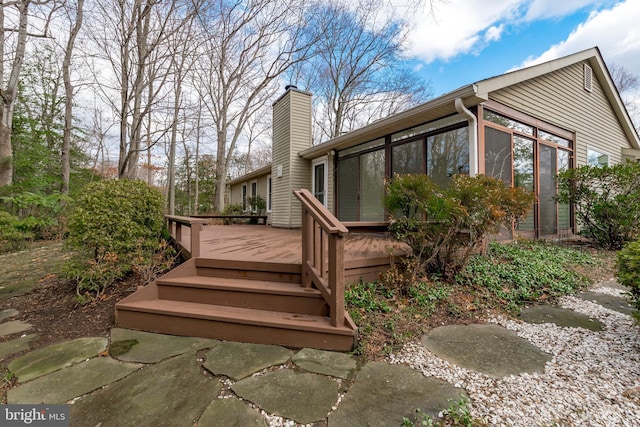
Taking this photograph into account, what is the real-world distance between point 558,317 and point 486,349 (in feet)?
3.92

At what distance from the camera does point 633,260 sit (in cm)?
214

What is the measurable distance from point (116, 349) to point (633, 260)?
412 centimetres

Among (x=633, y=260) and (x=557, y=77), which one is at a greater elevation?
(x=557, y=77)

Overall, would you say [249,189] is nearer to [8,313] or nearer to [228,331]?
[8,313]

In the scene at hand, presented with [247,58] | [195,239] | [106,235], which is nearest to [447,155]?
[195,239]

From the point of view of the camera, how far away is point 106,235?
309 centimetres

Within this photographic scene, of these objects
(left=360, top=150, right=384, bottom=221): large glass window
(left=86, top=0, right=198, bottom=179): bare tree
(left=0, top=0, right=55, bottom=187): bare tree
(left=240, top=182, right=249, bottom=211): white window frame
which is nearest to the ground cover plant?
(left=360, top=150, right=384, bottom=221): large glass window

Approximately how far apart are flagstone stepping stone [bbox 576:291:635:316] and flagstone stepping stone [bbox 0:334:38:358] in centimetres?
549

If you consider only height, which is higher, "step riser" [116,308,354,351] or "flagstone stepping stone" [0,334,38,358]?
A: "step riser" [116,308,354,351]

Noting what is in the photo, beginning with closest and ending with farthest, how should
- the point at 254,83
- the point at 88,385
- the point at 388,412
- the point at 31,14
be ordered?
the point at 388,412
the point at 88,385
the point at 31,14
the point at 254,83

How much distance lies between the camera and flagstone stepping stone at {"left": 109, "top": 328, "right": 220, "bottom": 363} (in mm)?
2119

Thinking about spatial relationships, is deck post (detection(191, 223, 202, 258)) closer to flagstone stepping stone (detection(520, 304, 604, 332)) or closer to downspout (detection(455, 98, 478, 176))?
flagstone stepping stone (detection(520, 304, 604, 332))

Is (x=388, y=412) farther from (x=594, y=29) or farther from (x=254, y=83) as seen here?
(x=594, y=29)

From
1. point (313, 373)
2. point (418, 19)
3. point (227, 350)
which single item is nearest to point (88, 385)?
point (227, 350)
